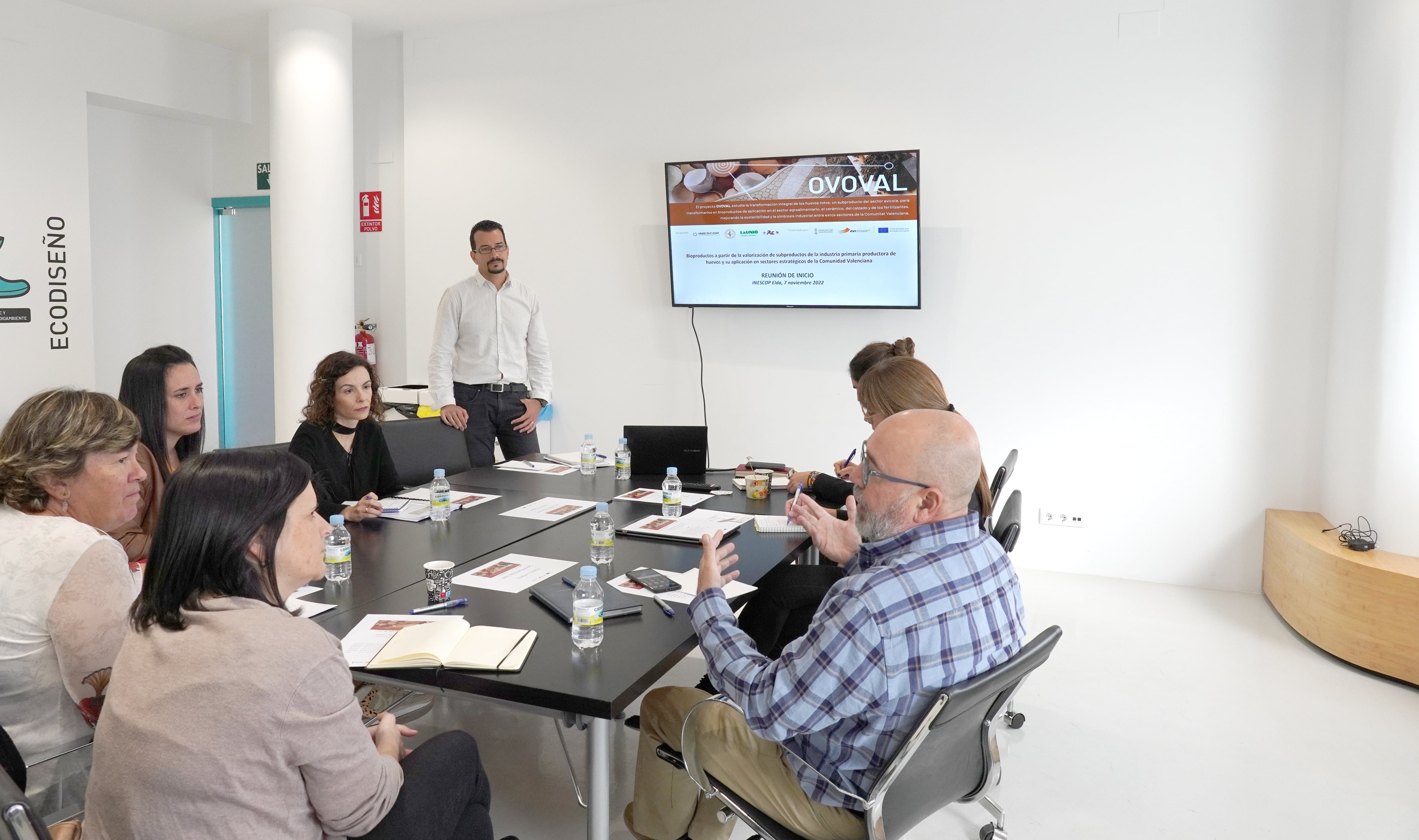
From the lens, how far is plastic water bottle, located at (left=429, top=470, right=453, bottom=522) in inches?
119

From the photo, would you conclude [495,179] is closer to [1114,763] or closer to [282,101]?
[282,101]

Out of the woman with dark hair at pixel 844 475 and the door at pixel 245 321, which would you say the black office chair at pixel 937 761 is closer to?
the woman with dark hair at pixel 844 475

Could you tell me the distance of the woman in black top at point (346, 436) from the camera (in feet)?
11.0

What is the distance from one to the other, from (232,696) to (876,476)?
1.18m

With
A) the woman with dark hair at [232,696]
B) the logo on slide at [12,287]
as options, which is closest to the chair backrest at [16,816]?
the woman with dark hair at [232,696]

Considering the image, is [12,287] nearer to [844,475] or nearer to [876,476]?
[844,475]

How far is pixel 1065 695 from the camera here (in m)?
3.50

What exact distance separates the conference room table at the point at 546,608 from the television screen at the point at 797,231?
2062 mm

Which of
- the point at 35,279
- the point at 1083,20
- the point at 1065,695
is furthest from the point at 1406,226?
the point at 35,279

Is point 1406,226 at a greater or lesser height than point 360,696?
greater

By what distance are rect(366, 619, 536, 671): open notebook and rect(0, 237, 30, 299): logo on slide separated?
538 cm

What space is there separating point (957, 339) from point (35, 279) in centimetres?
569

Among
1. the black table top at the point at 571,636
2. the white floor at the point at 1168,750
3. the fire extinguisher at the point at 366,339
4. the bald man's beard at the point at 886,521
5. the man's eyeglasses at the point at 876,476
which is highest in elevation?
the fire extinguisher at the point at 366,339

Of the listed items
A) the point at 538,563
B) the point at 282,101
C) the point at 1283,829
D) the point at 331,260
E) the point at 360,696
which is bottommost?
the point at 1283,829
